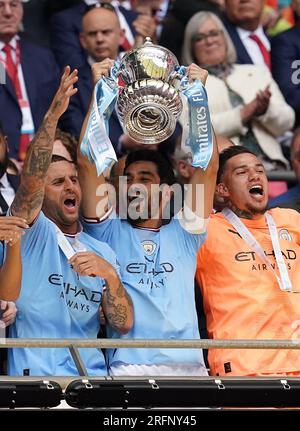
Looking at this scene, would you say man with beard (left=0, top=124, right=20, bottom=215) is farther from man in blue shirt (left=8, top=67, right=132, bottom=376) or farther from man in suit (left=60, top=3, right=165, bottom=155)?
man in suit (left=60, top=3, right=165, bottom=155)

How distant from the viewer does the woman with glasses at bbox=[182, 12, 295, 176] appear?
849 centimetres

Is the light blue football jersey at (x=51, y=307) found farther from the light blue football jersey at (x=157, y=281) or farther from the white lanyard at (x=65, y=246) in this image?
the light blue football jersey at (x=157, y=281)

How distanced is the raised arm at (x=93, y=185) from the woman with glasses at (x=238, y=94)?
6.74 feet

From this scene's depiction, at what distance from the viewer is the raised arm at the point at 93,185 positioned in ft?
21.1

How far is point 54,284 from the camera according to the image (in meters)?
6.22

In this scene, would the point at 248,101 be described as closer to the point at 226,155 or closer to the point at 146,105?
the point at 226,155

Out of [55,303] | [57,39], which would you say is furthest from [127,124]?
[57,39]

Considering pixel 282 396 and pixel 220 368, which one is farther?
pixel 220 368

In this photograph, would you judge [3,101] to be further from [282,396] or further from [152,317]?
[282,396]

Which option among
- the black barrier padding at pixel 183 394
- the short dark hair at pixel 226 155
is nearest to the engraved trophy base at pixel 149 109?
the short dark hair at pixel 226 155

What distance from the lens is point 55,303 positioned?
6180 mm

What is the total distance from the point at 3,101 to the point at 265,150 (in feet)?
5.81

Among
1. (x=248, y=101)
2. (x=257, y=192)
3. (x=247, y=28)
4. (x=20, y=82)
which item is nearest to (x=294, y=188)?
(x=248, y=101)
